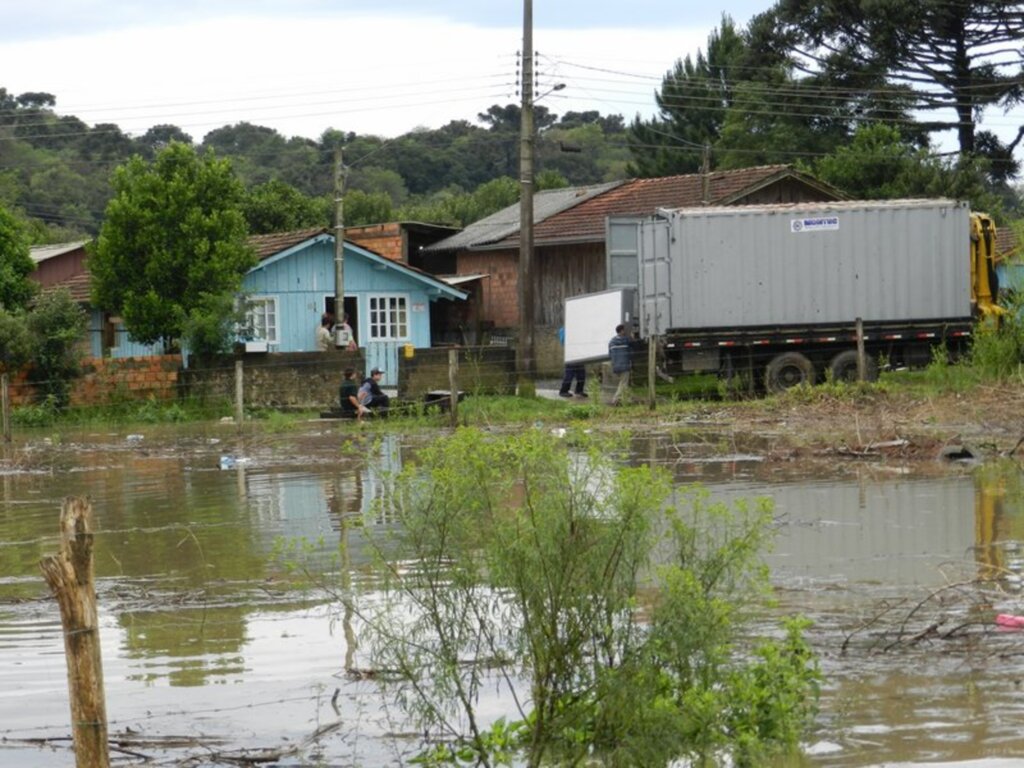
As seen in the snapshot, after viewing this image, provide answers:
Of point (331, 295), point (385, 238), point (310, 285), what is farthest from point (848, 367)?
point (385, 238)

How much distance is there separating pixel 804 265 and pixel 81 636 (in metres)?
23.3

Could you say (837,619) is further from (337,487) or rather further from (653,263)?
(653,263)

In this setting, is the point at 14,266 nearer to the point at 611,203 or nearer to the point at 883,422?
the point at 611,203

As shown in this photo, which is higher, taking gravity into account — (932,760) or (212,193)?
(212,193)

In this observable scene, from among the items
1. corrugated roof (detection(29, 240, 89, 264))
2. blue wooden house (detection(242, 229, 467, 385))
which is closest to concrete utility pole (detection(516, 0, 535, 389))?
blue wooden house (detection(242, 229, 467, 385))

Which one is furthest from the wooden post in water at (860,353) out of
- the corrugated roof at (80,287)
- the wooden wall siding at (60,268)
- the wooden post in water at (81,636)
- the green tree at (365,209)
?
the green tree at (365,209)

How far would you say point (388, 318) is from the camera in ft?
126

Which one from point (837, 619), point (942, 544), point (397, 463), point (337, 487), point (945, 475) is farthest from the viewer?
point (397, 463)

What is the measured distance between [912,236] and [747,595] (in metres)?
22.8

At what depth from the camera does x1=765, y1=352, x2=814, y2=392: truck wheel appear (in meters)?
27.9

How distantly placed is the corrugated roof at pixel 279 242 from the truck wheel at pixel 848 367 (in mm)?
13434

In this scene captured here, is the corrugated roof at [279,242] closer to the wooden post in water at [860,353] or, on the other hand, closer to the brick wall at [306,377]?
the brick wall at [306,377]

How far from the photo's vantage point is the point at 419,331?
38.6 metres

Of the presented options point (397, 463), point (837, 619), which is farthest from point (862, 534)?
point (397, 463)
